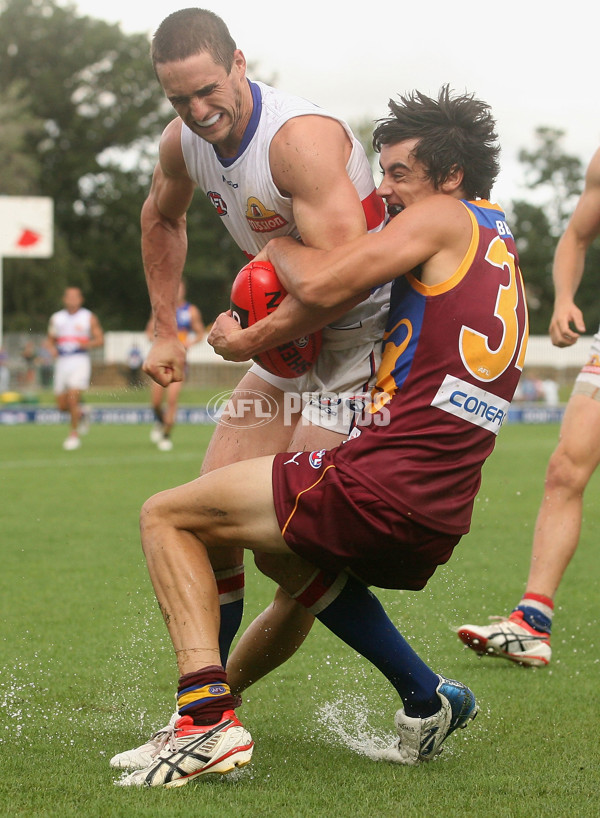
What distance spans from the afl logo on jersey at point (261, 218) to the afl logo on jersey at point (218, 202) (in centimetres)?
14

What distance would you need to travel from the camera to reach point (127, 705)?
12.6ft

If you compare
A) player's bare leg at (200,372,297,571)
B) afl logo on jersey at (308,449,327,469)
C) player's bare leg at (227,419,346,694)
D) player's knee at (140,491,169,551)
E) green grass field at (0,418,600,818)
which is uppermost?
afl logo on jersey at (308,449,327,469)

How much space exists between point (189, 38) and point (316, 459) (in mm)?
1263

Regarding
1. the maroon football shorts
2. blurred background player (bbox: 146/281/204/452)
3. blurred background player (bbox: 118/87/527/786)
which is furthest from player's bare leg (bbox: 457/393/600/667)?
blurred background player (bbox: 146/281/204/452)

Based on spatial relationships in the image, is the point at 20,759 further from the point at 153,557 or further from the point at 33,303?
the point at 33,303

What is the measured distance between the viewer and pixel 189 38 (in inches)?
124

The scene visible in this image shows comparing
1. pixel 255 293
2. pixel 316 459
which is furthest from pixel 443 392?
pixel 255 293

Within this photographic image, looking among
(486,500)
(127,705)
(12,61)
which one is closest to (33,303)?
(12,61)

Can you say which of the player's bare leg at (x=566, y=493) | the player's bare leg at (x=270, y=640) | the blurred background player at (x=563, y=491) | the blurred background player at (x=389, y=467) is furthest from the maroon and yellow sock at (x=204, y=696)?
the player's bare leg at (x=566, y=493)

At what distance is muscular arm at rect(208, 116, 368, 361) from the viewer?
10.0 ft

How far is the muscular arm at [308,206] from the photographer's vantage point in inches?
120

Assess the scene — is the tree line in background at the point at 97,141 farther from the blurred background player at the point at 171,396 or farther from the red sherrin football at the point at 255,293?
the red sherrin football at the point at 255,293

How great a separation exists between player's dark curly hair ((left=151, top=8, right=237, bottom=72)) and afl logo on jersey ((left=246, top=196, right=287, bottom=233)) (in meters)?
0.40

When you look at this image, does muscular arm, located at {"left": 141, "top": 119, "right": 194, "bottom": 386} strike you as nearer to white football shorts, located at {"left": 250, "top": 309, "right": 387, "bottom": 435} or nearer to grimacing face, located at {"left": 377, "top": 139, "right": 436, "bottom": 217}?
white football shorts, located at {"left": 250, "top": 309, "right": 387, "bottom": 435}
